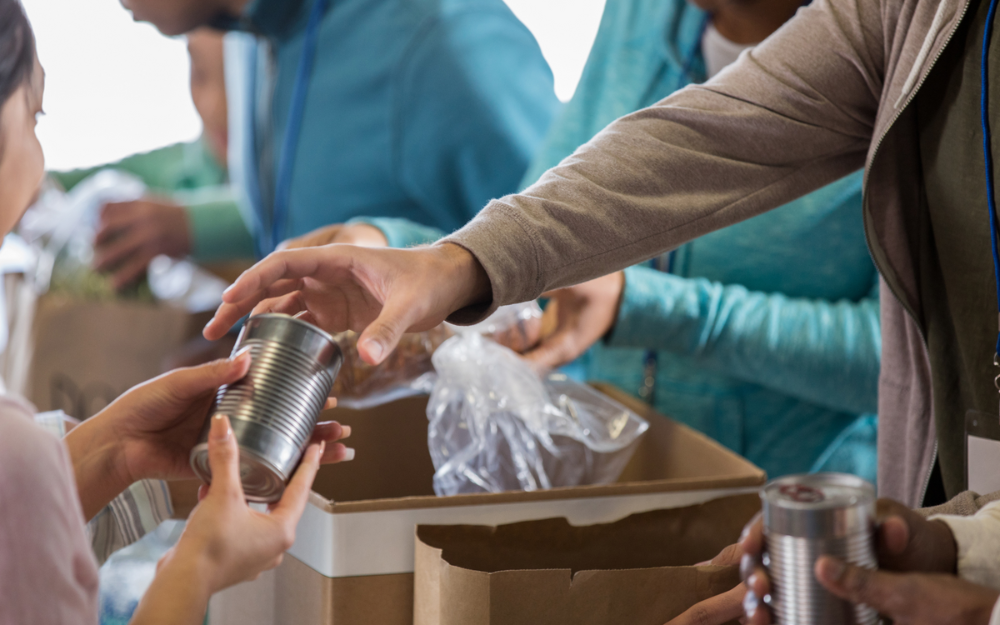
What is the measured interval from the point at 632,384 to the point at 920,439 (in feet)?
1.72

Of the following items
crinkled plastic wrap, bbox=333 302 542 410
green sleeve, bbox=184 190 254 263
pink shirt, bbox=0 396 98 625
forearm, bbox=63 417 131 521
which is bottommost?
green sleeve, bbox=184 190 254 263

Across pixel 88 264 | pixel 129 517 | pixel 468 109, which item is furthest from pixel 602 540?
pixel 88 264

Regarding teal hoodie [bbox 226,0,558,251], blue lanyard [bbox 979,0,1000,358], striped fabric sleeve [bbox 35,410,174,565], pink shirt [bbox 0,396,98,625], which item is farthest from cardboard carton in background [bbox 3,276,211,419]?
blue lanyard [bbox 979,0,1000,358]

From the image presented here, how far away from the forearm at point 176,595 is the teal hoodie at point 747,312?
0.69m

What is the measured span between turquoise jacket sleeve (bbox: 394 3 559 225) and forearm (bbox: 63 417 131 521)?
0.82 metres

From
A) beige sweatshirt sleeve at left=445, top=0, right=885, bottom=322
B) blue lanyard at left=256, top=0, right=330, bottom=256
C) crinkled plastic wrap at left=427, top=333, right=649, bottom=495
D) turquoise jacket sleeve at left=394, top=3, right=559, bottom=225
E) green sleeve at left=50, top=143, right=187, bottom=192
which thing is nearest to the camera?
beige sweatshirt sleeve at left=445, top=0, right=885, bottom=322

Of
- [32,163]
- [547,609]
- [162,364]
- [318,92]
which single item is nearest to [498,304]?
[547,609]

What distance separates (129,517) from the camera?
0.88 metres

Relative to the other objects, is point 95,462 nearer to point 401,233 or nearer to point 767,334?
point 401,233

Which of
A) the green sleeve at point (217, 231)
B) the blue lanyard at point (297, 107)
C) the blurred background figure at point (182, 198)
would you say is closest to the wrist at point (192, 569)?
the blue lanyard at point (297, 107)

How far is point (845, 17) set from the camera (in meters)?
0.90

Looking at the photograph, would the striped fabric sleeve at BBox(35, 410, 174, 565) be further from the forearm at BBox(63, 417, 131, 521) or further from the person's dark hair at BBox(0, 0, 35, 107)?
the person's dark hair at BBox(0, 0, 35, 107)

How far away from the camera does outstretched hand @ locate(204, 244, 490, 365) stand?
29.2 inches

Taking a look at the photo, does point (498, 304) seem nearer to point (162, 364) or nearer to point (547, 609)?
point (547, 609)
